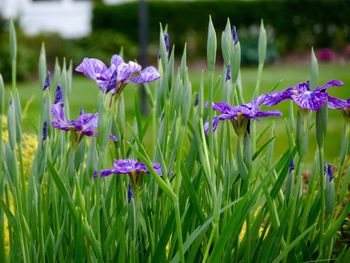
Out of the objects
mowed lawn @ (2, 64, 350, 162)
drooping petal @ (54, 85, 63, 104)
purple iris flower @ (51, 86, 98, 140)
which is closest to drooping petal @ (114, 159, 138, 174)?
purple iris flower @ (51, 86, 98, 140)

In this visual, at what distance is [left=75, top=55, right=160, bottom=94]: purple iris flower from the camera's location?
1.62 metres

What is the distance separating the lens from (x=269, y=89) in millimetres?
9898

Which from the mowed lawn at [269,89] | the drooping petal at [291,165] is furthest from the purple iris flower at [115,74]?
the mowed lawn at [269,89]

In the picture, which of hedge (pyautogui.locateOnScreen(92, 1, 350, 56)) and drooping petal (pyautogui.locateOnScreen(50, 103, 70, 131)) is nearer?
drooping petal (pyautogui.locateOnScreen(50, 103, 70, 131))

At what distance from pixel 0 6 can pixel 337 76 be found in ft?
35.0

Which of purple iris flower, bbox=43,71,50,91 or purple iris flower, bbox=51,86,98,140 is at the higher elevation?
purple iris flower, bbox=43,71,50,91

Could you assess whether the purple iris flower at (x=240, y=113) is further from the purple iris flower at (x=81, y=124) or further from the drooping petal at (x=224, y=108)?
the purple iris flower at (x=81, y=124)

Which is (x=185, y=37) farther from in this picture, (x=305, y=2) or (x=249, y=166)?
(x=249, y=166)

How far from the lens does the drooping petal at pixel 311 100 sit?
1614 mm

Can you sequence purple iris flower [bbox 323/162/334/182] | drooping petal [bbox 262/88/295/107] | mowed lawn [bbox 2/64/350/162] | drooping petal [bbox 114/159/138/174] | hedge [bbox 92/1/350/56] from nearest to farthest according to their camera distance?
drooping petal [bbox 114/159/138/174] → drooping petal [bbox 262/88/295/107] → purple iris flower [bbox 323/162/334/182] → mowed lawn [bbox 2/64/350/162] → hedge [bbox 92/1/350/56]

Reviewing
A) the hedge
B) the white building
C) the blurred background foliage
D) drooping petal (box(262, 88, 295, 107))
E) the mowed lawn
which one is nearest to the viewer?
drooping petal (box(262, 88, 295, 107))

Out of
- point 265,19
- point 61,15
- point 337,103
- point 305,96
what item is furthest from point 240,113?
point 61,15

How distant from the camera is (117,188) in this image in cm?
199

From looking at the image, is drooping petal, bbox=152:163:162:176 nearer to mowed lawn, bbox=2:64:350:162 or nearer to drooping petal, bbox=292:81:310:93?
drooping petal, bbox=292:81:310:93
